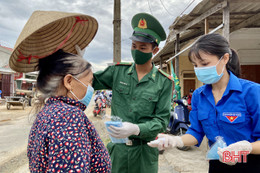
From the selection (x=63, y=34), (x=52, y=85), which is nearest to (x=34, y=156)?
(x=52, y=85)

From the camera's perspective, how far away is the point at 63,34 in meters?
1.44

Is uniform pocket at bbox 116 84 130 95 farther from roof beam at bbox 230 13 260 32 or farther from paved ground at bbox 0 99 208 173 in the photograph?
roof beam at bbox 230 13 260 32

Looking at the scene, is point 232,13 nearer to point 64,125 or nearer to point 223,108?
point 223,108

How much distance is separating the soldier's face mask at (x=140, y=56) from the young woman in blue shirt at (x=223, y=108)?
0.41 m

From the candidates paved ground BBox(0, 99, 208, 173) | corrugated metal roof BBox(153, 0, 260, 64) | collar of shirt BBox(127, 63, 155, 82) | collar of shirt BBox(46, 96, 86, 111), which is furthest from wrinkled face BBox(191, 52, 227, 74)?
corrugated metal roof BBox(153, 0, 260, 64)

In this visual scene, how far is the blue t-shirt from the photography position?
134 cm

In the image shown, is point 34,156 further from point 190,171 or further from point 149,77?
point 190,171

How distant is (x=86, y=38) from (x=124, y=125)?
0.80 m

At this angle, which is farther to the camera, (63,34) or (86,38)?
(86,38)

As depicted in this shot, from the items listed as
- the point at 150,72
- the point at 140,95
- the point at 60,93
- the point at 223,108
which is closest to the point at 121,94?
the point at 140,95

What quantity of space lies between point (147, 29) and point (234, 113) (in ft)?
3.55

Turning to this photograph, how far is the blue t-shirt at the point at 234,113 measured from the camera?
1342 mm

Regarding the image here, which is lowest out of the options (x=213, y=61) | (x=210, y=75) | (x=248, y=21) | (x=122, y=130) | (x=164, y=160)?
(x=164, y=160)

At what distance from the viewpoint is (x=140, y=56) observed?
1836 mm
